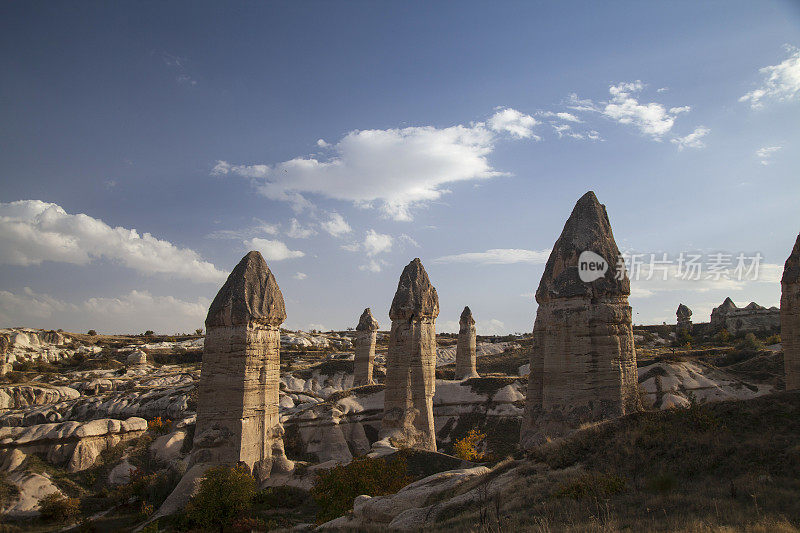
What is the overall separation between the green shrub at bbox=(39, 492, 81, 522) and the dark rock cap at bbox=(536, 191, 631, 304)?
22.1m

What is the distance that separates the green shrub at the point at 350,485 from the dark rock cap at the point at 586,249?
28.1ft

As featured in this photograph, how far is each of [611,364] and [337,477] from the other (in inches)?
377

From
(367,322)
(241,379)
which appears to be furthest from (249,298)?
(367,322)

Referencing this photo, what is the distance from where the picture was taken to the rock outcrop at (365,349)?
41.3m

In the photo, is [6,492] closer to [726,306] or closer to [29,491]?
[29,491]

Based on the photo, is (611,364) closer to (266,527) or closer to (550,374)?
(550,374)

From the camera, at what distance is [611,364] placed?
577 inches

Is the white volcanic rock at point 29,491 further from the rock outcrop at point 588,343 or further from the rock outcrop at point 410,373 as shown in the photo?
the rock outcrop at point 588,343

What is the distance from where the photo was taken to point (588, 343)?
14805 mm

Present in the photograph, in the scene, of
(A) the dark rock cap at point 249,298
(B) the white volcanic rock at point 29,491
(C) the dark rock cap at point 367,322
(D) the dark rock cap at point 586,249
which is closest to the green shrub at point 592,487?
(D) the dark rock cap at point 586,249

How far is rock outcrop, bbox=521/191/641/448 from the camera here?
14.6 m

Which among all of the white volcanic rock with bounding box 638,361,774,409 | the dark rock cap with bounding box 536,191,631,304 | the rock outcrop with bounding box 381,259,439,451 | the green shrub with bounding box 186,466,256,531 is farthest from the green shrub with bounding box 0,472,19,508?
the white volcanic rock with bounding box 638,361,774,409

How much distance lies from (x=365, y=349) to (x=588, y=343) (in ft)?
94.4

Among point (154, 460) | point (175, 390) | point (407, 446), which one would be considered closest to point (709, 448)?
point (407, 446)
